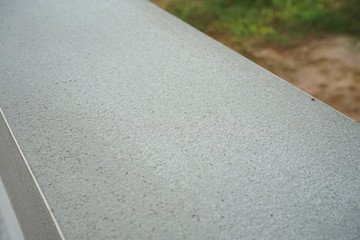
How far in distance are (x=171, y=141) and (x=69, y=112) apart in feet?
1.77

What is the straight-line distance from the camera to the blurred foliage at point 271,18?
1.94 metres

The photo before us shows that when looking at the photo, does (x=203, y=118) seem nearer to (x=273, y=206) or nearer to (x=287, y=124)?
(x=287, y=124)

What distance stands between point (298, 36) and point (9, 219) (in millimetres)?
2028

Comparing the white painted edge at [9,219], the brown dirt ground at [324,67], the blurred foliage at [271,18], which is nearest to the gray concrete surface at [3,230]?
the white painted edge at [9,219]

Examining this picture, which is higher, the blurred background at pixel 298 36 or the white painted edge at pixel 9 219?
the blurred background at pixel 298 36

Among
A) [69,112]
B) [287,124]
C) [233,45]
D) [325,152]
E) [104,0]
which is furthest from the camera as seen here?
[104,0]

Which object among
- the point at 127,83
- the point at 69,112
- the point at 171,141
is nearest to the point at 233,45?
the point at 127,83

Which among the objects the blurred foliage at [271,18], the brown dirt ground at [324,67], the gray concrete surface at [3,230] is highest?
the blurred foliage at [271,18]

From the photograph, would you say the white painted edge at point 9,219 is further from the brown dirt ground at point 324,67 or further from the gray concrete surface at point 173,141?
the brown dirt ground at point 324,67

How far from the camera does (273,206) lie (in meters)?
0.92

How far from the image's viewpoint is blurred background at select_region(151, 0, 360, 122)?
5.16 feet

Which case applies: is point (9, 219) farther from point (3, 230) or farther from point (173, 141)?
point (173, 141)

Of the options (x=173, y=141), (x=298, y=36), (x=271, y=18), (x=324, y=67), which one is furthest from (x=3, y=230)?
(x=271, y=18)

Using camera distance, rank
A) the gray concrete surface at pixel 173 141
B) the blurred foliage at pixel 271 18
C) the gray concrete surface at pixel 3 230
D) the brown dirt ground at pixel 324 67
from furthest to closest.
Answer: the blurred foliage at pixel 271 18 < the brown dirt ground at pixel 324 67 < the gray concrete surface at pixel 173 141 < the gray concrete surface at pixel 3 230
